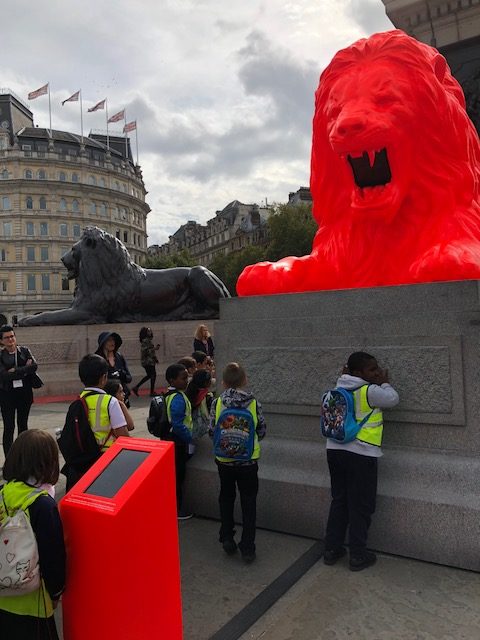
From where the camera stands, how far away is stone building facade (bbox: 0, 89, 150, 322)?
5894 centimetres

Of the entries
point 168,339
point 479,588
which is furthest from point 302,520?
point 168,339

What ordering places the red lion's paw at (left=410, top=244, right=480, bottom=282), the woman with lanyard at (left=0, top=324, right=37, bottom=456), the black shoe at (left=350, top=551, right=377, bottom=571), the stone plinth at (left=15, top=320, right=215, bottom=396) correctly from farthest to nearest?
the stone plinth at (left=15, top=320, right=215, bottom=396), the woman with lanyard at (left=0, top=324, right=37, bottom=456), the red lion's paw at (left=410, top=244, right=480, bottom=282), the black shoe at (left=350, top=551, right=377, bottom=571)

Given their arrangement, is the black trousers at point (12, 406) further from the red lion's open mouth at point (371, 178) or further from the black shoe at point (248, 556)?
the red lion's open mouth at point (371, 178)

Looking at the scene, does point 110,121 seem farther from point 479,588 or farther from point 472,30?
point 479,588

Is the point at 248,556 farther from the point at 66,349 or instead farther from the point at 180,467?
the point at 66,349

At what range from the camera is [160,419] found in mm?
3871

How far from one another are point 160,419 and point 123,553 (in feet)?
6.70

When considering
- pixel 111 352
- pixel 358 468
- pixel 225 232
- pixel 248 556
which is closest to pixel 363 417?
pixel 358 468

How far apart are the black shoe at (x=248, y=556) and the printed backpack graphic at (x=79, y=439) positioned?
41.1 inches

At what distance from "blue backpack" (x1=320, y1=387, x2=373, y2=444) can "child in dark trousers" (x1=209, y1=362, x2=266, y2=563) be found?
0.45 meters

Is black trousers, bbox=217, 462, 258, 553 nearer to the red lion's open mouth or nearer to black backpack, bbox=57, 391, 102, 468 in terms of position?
black backpack, bbox=57, 391, 102, 468

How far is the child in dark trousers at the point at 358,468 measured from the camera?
2.84m

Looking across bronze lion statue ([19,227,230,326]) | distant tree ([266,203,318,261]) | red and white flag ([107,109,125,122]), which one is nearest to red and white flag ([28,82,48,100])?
red and white flag ([107,109,125,122])

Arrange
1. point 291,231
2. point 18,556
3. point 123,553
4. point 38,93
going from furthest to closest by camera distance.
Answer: point 38,93 → point 291,231 → point 123,553 → point 18,556
